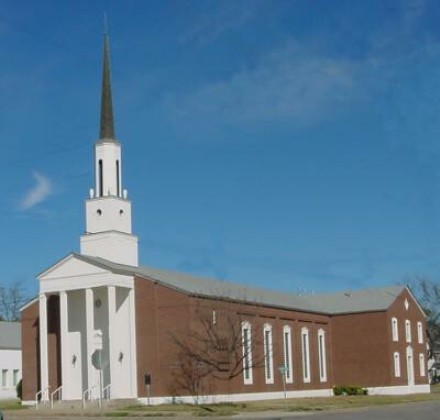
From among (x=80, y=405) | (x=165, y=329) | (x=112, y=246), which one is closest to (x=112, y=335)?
(x=165, y=329)

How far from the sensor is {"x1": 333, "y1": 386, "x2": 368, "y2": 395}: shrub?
3018 inches

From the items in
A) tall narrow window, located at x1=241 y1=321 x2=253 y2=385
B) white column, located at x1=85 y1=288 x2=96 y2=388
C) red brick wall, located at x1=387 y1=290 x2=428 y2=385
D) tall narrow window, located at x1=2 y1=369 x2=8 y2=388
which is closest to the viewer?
white column, located at x1=85 y1=288 x2=96 y2=388

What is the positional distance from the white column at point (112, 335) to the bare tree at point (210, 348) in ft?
13.8

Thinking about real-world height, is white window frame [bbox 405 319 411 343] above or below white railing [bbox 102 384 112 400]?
above

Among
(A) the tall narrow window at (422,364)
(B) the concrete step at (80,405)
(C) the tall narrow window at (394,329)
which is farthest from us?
(A) the tall narrow window at (422,364)

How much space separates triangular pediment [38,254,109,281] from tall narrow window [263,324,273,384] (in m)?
14.9

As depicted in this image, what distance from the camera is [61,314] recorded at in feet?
203

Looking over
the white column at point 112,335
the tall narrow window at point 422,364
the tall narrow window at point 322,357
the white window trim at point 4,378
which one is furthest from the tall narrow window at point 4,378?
the tall narrow window at point 422,364

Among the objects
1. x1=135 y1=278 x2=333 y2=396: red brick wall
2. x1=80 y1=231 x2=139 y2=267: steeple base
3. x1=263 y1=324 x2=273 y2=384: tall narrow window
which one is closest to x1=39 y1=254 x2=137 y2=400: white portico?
x1=135 y1=278 x2=333 y2=396: red brick wall

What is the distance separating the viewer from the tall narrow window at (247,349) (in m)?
63.0

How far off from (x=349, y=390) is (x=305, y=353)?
548 centimetres

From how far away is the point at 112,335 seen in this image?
60.3 m

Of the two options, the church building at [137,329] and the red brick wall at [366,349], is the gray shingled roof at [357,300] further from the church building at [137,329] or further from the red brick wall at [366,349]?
the church building at [137,329]

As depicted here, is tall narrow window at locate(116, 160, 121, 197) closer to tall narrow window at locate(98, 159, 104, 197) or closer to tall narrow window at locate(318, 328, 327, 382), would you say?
tall narrow window at locate(98, 159, 104, 197)
